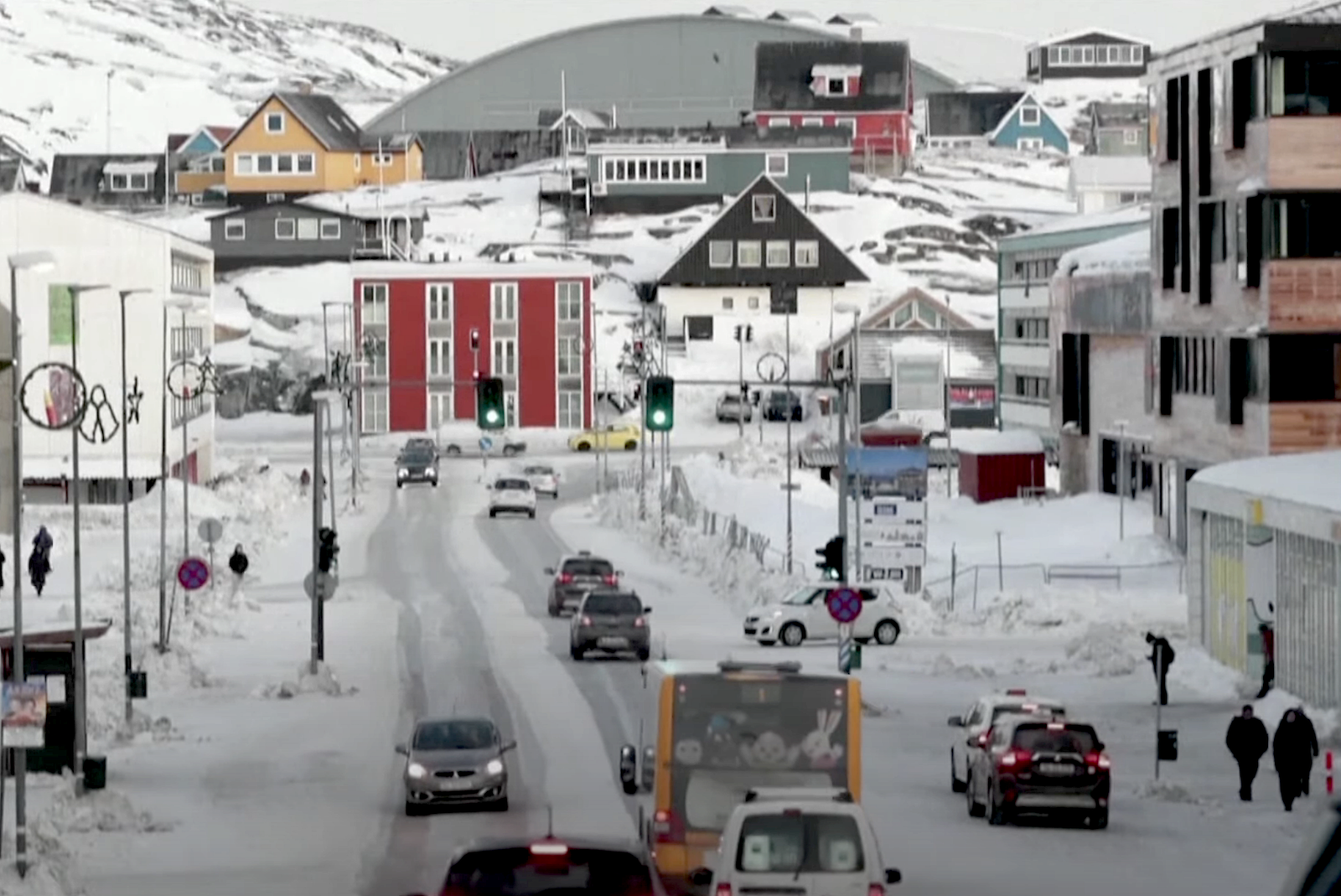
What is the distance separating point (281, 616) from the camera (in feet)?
204

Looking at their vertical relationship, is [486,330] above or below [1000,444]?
above

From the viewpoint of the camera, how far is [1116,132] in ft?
627

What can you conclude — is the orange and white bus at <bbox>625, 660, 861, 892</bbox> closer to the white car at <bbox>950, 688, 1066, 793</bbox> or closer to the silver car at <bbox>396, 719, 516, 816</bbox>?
the white car at <bbox>950, 688, 1066, 793</bbox>

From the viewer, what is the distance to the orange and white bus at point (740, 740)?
2541 cm

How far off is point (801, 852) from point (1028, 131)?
17800cm

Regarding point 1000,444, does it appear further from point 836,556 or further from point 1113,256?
point 836,556

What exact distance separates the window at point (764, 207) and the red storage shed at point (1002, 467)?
184 ft

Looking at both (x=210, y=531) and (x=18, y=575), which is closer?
(x=18, y=575)

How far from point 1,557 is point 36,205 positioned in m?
29.5

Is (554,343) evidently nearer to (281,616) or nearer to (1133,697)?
(281,616)

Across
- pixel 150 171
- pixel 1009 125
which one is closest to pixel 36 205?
pixel 150 171

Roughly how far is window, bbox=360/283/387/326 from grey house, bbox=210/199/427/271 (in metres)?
23.5

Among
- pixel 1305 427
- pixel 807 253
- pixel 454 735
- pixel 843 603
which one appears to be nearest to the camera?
pixel 454 735

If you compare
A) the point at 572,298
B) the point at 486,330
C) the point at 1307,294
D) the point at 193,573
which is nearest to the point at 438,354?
the point at 486,330
